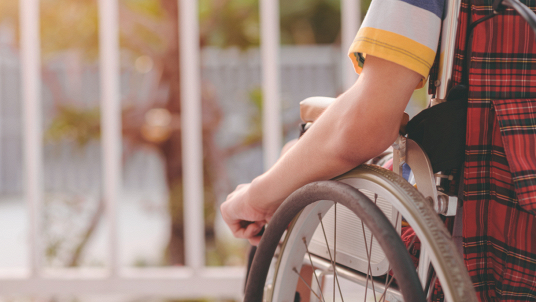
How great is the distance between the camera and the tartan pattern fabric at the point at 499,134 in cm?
47

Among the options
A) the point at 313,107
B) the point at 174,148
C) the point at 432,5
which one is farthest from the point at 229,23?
the point at 432,5

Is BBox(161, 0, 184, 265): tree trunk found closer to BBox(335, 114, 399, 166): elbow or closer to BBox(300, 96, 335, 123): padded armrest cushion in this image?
BBox(300, 96, 335, 123): padded armrest cushion

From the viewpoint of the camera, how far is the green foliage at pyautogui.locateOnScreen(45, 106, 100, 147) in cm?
192

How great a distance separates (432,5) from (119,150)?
4.56 ft

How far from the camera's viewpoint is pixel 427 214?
0.40 m

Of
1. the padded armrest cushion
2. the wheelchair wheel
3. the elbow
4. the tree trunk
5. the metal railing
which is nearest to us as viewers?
the wheelchair wheel

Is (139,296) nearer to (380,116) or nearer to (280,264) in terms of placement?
(280,264)

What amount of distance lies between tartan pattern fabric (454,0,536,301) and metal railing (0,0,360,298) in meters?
1.05


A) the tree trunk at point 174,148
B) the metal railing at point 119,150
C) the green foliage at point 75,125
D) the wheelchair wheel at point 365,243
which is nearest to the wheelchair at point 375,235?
the wheelchair wheel at point 365,243

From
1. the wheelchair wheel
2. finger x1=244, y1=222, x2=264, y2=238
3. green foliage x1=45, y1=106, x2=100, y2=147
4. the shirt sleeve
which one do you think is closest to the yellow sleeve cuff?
the shirt sleeve

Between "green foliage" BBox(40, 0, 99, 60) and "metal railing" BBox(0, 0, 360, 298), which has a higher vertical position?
"green foliage" BBox(40, 0, 99, 60)

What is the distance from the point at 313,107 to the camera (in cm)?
69

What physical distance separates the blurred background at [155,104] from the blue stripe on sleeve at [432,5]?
143cm

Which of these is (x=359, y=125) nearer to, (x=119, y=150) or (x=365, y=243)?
(x=365, y=243)
